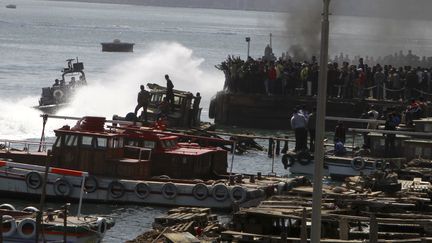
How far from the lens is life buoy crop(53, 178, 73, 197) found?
40406 millimetres

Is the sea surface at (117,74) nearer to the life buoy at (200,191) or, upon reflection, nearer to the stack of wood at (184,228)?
the life buoy at (200,191)

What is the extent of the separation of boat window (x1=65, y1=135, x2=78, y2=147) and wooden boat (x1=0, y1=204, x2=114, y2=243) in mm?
8795

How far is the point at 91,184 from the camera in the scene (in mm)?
40594

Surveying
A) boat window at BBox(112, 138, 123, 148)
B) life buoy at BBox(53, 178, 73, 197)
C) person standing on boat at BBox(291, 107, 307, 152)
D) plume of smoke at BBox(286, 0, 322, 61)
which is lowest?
life buoy at BBox(53, 178, 73, 197)

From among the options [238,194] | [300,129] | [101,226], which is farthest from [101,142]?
[300,129]

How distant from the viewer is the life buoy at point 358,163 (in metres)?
44.5

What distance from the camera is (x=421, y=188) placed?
116 feet

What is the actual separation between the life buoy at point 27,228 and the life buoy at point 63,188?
1000 cm

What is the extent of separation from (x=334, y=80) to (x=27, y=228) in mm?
32819

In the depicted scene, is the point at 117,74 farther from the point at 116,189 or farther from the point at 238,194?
the point at 238,194

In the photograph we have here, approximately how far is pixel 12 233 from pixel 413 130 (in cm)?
1845

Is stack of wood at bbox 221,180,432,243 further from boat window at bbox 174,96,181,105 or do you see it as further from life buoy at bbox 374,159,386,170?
boat window at bbox 174,96,181,105

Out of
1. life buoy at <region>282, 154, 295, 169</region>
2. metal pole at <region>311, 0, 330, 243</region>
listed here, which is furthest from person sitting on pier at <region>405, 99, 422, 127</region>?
metal pole at <region>311, 0, 330, 243</region>

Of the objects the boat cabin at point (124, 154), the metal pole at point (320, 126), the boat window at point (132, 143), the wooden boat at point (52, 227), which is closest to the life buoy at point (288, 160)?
the boat cabin at point (124, 154)
